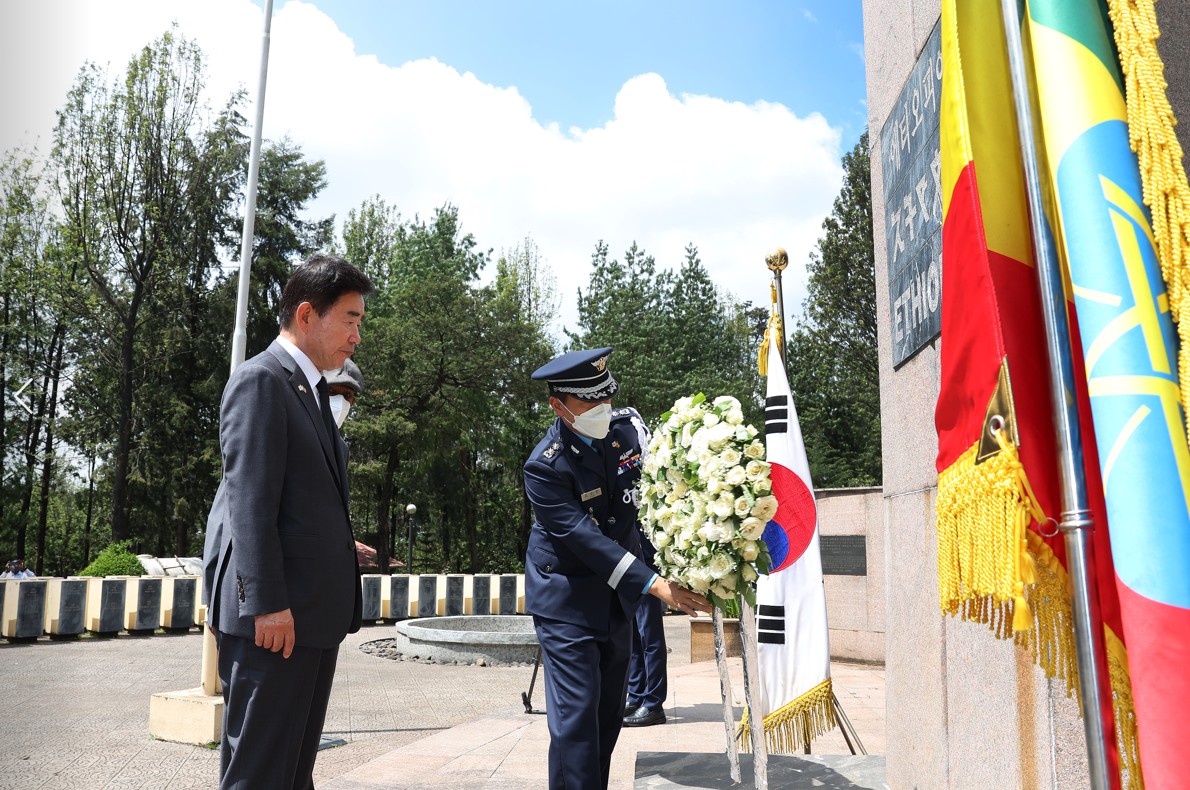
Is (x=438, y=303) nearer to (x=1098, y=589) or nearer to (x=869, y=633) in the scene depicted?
(x=869, y=633)

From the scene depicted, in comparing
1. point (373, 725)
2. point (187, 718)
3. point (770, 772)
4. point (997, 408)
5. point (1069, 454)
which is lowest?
point (373, 725)

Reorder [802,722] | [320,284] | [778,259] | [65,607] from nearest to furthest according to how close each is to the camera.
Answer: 1. [320,284]
2. [802,722]
3. [778,259]
4. [65,607]

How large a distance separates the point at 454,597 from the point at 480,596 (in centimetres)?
70

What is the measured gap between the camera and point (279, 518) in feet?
9.11

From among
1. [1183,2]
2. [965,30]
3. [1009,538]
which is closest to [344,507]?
[1009,538]

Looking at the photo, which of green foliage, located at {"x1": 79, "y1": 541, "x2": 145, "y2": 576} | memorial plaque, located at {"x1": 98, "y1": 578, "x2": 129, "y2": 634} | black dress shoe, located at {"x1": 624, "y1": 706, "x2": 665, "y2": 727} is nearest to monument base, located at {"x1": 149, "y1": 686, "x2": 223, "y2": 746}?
black dress shoe, located at {"x1": 624, "y1": 706, "x2": 665, "y2": 727}

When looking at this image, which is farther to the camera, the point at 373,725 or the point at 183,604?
the point at 183,604

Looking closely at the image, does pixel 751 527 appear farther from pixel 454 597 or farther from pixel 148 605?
pixel 454 597

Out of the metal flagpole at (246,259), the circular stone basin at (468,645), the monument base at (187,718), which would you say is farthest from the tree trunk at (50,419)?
the monument base at (187,718)

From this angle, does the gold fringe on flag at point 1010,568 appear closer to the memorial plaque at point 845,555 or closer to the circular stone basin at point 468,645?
the memorial plaque at point 845,555

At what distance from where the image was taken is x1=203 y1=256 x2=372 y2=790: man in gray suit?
102 inches

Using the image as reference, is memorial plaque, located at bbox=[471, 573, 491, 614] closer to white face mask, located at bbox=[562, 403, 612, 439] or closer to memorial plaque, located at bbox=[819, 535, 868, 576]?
memorial plaque, located at bbox=[819, 535, 868, 576]

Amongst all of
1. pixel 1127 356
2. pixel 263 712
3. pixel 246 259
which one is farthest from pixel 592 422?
pixel 246 259

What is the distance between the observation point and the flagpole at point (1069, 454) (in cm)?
162
